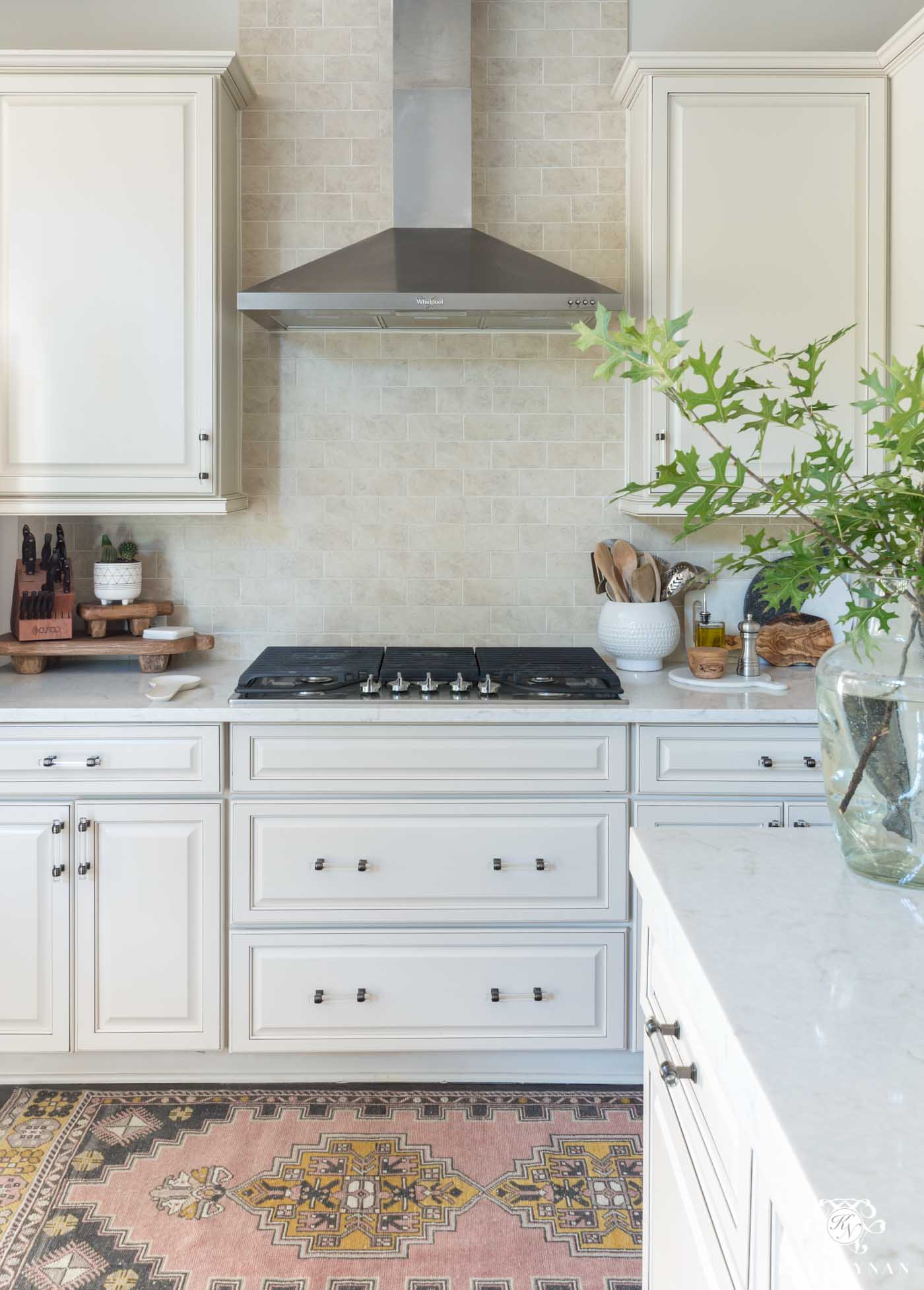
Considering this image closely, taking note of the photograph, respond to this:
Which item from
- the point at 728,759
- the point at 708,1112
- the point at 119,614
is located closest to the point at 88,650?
the point at 119,614

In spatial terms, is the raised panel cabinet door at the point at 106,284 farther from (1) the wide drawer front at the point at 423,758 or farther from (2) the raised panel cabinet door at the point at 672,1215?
(2) the raised panel cabinet door at the point at 672,1215

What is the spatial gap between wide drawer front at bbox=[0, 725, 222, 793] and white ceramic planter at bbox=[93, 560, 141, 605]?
594mm

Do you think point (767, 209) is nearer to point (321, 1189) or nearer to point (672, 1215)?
point (672, 1215)

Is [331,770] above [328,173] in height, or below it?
below

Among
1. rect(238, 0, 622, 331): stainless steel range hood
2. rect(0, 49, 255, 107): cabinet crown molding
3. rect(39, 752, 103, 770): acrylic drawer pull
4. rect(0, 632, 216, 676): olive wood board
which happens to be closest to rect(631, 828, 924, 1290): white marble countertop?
rect(39, 752, 103, 770): acrylic drawer pull

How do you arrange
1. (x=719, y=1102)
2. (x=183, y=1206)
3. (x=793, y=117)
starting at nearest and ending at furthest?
(x=719, y=1102), (x=183, y=1206), (x=793, y=117)

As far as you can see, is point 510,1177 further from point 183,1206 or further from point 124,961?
point 124,961

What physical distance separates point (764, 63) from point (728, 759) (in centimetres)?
178

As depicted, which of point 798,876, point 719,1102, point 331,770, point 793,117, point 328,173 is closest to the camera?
point 719,1102

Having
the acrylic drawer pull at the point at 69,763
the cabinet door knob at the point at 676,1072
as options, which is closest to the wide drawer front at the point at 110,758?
the acrylic drawer pull at the point at 69,763

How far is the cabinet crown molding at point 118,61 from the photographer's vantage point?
261 centimetres

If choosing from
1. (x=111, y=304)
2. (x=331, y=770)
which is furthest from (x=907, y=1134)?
(x=111, y=304)

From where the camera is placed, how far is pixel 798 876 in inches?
46.8

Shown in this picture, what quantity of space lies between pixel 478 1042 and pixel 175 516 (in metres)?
1.72
